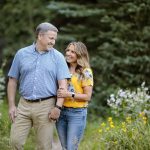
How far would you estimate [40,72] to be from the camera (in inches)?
231

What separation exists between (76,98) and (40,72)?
1.70 feet

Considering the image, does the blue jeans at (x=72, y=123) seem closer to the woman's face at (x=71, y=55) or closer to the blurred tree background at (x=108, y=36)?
the woman's face at (x=71, y=55)

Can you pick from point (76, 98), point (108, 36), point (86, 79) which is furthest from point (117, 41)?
point (76, 98)

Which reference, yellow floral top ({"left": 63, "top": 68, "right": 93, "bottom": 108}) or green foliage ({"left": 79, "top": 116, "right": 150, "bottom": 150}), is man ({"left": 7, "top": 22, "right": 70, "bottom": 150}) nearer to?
yellow floral top ({"left": 63, "top": 68, "right": 93, "bottom": 108})

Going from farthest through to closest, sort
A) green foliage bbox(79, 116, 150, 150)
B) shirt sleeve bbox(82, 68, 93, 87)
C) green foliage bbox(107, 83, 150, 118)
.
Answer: green foliage bbox(107, 83, 150, 118) < green foliage bbox(79, 116, 150, 150) < shirt sleeve bbox(82, 68, 93, 87)

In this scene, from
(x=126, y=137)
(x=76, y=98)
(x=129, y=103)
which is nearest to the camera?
(x=76, y=98)

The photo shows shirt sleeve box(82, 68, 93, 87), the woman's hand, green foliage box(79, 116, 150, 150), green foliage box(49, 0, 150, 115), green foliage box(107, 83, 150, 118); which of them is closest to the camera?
the woman's hand

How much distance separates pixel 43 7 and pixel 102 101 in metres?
2.87

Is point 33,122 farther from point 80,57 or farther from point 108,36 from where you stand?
point 108,36

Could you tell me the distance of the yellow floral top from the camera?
19.9ft

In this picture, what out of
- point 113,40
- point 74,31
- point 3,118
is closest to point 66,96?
point 3,118

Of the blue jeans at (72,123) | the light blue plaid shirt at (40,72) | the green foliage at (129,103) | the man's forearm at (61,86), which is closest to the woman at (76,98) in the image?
the blue jeans at (72,123)

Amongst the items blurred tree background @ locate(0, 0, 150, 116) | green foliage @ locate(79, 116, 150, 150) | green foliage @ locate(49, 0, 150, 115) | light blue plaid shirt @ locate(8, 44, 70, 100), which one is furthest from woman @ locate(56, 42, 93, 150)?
green foliage @ locate(49, 0, 150, 115)

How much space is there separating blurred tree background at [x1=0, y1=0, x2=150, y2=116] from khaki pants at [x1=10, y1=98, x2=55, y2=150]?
15.1 ft
